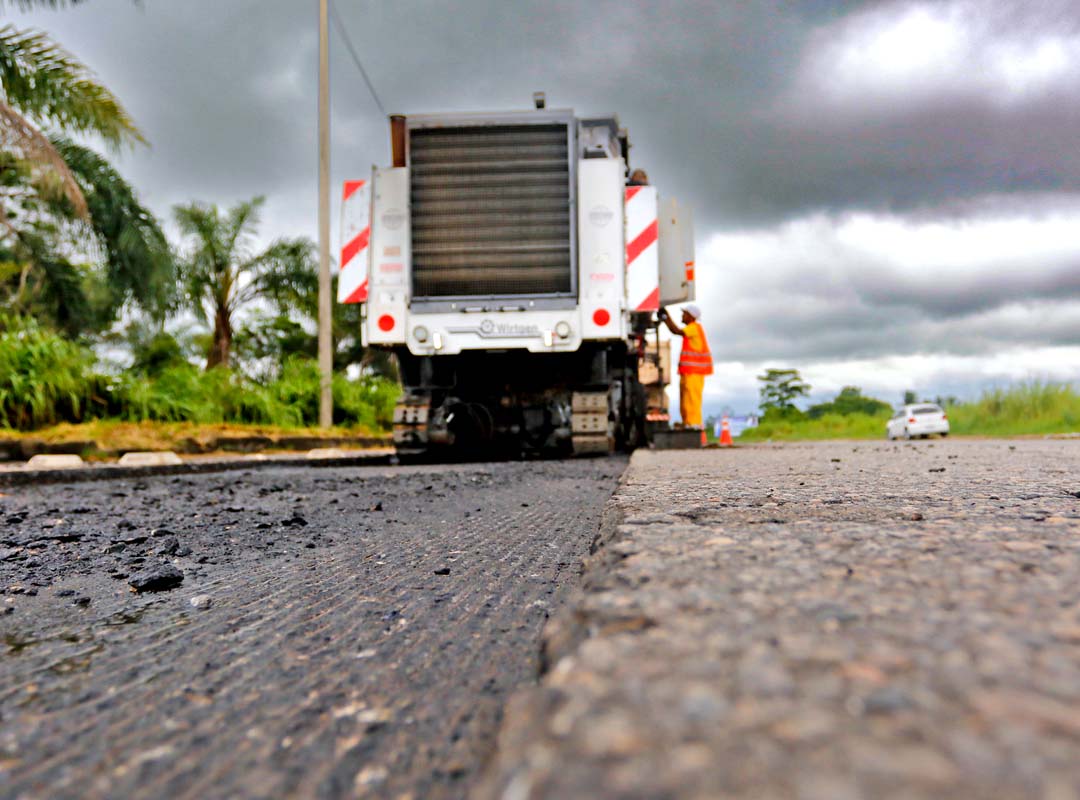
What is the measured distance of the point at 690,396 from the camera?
369 inches

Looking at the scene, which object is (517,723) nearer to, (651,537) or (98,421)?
(651,537)

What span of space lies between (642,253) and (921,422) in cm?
1520

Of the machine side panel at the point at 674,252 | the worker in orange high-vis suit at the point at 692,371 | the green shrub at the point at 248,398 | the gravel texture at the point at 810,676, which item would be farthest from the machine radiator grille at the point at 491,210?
the gravel texture at the point at 810,676

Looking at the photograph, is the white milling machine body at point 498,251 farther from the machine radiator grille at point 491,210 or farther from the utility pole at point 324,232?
the utility pole at point 324,232

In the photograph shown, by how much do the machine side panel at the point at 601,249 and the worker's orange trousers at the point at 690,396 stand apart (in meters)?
2.22

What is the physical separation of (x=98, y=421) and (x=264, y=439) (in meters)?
1.56

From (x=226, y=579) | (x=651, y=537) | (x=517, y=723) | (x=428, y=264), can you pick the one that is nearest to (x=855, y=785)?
(x=517, y=723)

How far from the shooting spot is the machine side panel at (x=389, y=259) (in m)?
7.54

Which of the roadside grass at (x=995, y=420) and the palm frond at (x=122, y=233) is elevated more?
the palm frond at (x=122, y=233)

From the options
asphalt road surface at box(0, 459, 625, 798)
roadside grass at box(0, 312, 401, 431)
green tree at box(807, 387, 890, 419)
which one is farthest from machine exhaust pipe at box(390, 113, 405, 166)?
green tree at box(807, 387, 890, 419)

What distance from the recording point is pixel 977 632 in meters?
0.82

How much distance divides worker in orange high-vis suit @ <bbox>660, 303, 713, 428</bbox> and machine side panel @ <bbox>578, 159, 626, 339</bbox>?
2024 mm

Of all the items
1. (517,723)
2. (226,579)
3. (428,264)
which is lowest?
(226,579)

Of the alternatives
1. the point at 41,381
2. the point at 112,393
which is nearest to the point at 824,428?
the point at 112,393
